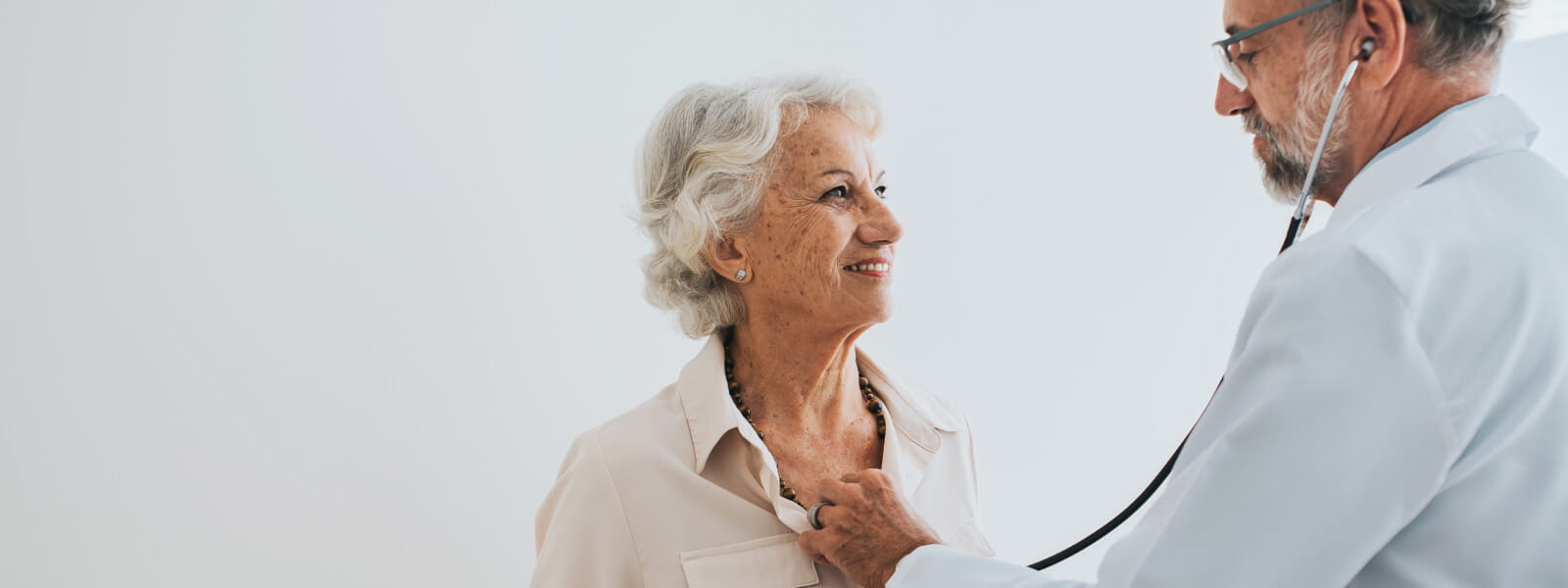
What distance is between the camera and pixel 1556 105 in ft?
9.28

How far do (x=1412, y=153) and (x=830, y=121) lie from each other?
882 mm

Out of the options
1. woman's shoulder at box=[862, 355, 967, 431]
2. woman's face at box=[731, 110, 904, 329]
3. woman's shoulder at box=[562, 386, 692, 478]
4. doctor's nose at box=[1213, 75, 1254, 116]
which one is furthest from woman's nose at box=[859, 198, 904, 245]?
doctor's nose at box=[1213, 75, 1254, 116]

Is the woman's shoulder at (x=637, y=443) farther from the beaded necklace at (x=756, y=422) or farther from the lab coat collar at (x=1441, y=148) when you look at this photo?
the lab coat collar at (x=1441, y=148)

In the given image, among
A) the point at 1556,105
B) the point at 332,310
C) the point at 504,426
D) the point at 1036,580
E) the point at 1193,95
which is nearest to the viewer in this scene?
the point at 1036,580

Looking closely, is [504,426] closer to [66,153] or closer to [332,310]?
[332,310]

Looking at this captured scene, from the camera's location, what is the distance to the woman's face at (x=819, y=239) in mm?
1726

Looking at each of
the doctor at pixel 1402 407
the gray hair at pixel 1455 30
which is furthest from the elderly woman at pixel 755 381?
the gray hair at pixel 1455 30

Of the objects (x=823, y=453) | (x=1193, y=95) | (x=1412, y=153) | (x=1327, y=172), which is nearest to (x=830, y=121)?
(x=823, y=453)

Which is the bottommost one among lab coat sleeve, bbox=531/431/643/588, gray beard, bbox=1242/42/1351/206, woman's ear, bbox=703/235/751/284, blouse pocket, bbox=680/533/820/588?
blouse pocket, bbox=680/533/820/588

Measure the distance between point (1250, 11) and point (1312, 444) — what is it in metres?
0.57

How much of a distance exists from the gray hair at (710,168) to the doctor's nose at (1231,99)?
60 centimetres

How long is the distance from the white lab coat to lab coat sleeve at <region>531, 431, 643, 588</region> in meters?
0.76

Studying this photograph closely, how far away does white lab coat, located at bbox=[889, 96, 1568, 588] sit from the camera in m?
0.98

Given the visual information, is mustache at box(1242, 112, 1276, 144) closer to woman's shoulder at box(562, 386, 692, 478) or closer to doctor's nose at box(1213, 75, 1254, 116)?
doctor's nose at box(1213, 75, 1254, 116)
